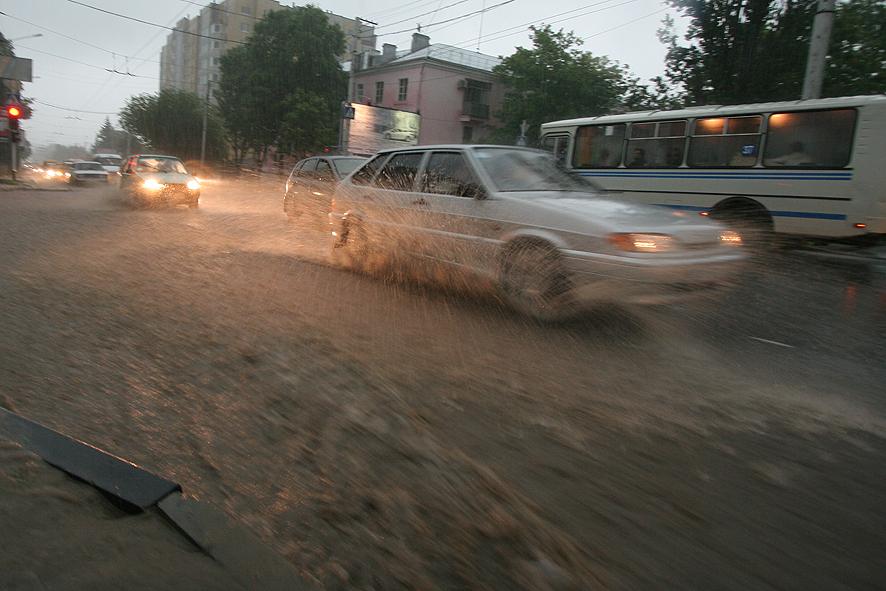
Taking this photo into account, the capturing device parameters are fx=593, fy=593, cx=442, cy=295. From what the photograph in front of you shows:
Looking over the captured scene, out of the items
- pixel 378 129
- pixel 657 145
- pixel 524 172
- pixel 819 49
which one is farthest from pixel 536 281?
pixel 378 129

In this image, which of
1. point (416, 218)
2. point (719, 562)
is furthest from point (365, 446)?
point (416, 218)

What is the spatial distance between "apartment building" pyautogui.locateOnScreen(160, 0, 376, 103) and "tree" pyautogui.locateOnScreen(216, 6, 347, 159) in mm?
20692

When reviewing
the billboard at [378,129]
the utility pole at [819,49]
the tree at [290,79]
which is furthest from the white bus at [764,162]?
the tree at [290,79]

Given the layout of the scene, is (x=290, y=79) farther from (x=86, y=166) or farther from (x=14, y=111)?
(x=14, y=111)

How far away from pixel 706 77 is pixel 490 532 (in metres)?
23.4

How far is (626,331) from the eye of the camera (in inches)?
193

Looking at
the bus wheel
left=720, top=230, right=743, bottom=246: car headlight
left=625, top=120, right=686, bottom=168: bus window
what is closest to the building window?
left=625, top=120, right=686, bottom=168: bus window

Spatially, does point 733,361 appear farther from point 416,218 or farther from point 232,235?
point 232,235

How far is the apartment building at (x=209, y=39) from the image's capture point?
74475 mm

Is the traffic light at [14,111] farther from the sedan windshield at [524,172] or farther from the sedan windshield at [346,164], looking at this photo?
the sedan windshield at [524,172]

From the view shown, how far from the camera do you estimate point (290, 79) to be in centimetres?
4088

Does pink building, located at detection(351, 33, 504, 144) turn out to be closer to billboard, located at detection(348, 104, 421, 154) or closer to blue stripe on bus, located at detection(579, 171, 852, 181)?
billboard, located at detection(348, 104, 421, 154)

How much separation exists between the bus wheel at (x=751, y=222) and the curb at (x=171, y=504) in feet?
36.6

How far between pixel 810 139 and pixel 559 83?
87.0 ft
